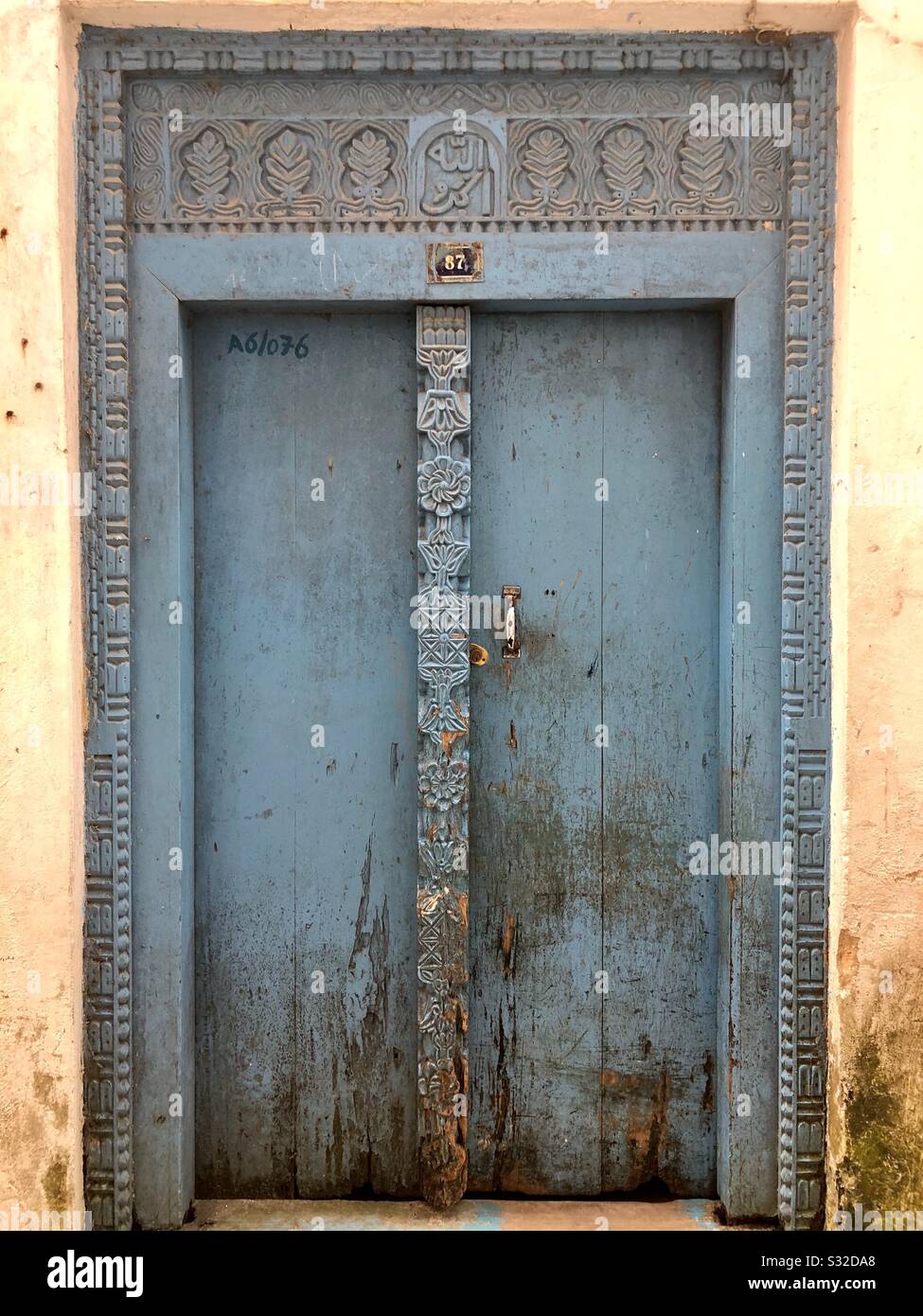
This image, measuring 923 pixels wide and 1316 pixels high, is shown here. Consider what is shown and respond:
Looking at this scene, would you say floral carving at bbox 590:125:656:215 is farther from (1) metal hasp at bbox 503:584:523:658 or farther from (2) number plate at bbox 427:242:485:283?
(1) metal hasp at bbox 503:584:523:658

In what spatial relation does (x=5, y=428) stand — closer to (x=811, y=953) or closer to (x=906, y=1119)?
(x=811, y=953)

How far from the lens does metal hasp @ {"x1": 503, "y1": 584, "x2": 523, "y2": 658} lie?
9.68 ft

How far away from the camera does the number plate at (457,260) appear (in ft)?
9.23

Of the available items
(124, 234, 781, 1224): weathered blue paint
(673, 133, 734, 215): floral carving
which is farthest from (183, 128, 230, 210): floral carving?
(673, 133, 734, 215): floral carving

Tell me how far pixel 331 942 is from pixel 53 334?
1754 mm

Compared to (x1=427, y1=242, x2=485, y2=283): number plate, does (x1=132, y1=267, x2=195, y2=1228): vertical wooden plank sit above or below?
below

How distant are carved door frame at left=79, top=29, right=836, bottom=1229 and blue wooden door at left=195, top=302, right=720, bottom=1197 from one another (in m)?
0.19

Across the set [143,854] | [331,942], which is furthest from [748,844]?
[143,854]

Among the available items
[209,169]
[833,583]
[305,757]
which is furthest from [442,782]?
[209,169]

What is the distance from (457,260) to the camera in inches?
111

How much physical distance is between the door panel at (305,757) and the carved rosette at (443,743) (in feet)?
0.33

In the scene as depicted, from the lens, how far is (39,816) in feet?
9.04

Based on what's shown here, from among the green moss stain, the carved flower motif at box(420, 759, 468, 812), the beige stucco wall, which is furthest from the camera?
the carved flower motif at box(420, 759, 468, 812)

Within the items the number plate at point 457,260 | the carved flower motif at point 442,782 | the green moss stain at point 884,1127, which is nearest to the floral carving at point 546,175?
the number plate at point 457,260
